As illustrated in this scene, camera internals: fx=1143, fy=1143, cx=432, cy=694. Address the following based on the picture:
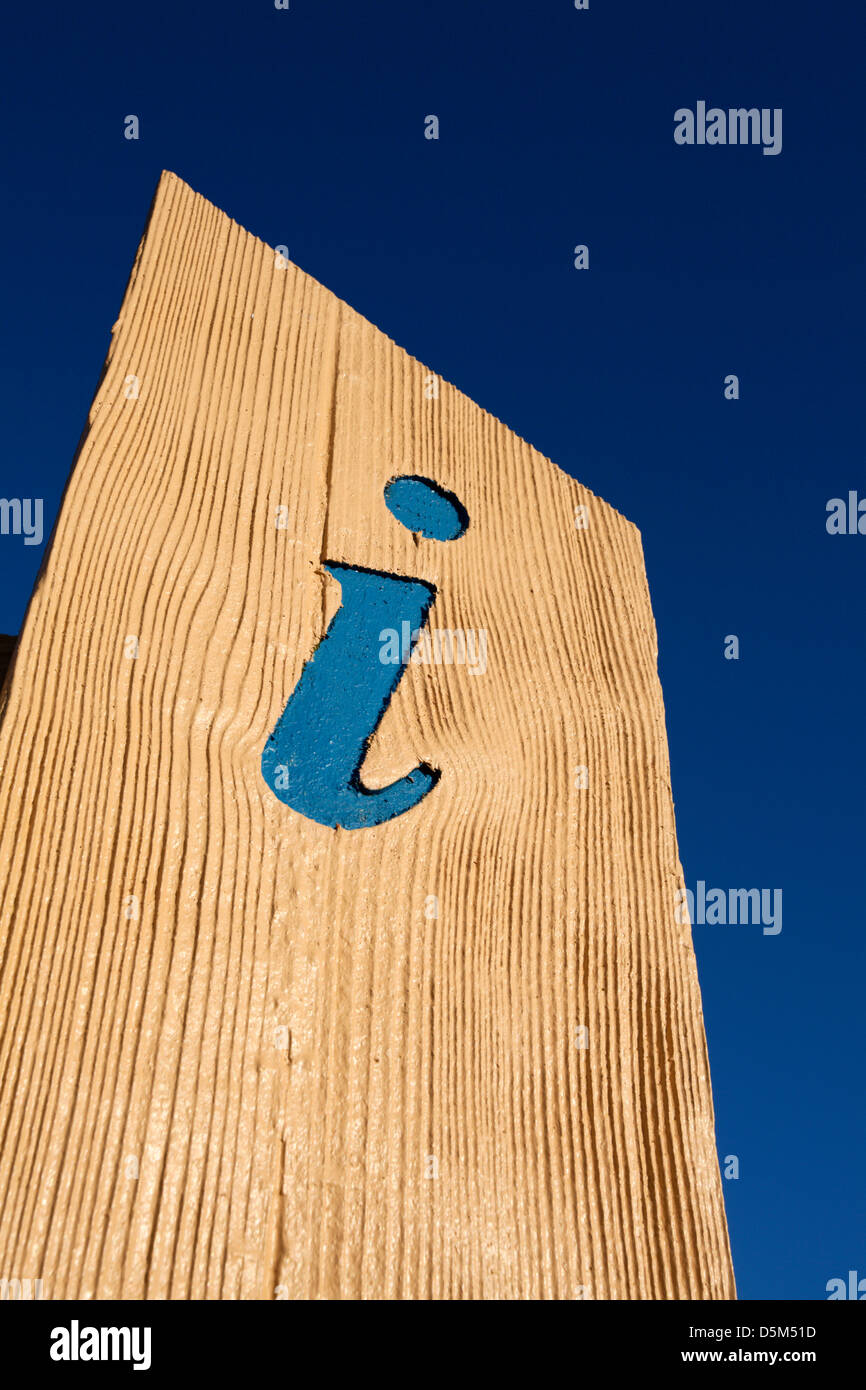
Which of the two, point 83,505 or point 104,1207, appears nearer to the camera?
point 104,1207

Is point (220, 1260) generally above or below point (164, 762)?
below

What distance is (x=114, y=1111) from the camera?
83 cm

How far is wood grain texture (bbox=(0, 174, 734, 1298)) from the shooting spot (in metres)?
0.85

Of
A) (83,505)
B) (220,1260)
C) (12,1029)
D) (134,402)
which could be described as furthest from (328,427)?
(220,1260)

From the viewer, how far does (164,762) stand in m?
0.99

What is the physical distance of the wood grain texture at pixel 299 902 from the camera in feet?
2.78

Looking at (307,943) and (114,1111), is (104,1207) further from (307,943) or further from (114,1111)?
(307,943)

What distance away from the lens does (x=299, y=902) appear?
0.97 metres

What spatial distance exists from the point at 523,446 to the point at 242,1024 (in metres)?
0.86

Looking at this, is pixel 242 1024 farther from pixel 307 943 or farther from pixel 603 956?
pixel 603 956

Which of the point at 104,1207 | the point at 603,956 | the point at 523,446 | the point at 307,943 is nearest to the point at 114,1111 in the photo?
the point at 104,1207
